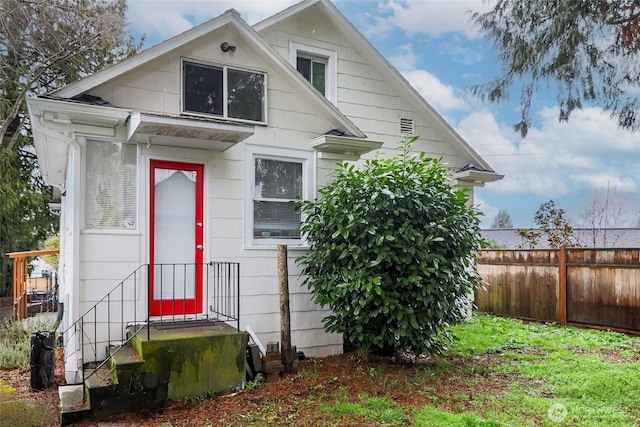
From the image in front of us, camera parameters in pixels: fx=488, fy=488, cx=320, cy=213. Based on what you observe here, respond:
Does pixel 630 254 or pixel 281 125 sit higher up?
pixel 281 125

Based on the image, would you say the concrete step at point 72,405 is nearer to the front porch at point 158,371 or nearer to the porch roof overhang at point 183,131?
the front porch at point 158,371

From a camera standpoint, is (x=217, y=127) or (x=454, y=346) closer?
(x=217, y=127)

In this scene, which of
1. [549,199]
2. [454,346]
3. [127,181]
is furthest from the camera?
[549,199]

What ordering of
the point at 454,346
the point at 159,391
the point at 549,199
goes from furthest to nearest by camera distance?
the point at 549,199
the point at 454,346
the point at 159,391

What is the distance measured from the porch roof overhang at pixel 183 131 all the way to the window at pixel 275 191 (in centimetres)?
65

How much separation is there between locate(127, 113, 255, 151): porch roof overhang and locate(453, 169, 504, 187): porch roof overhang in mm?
5618

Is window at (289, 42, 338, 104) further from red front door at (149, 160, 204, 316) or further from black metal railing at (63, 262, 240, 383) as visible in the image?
black metal railing at (63, 262, 240, 383)

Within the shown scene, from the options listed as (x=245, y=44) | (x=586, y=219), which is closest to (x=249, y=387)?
(x=245, y=44)

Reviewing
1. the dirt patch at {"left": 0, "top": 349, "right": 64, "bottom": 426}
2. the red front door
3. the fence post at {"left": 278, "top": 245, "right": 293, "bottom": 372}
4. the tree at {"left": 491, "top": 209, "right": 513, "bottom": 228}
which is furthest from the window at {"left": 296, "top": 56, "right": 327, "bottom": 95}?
the tree at {"left": 491, "top": 209, "right": 513, "bottom": 228}

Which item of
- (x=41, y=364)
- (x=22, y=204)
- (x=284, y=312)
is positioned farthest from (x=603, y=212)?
(x=22, y=204)

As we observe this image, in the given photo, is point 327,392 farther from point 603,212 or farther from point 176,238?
point 603,212

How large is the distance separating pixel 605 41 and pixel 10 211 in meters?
15.8

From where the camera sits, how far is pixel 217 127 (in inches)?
218

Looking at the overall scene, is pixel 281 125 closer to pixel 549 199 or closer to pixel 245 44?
pixel 245 44
